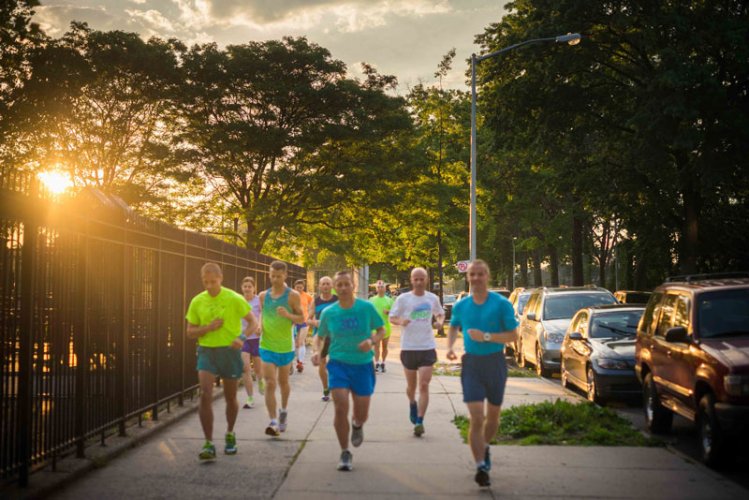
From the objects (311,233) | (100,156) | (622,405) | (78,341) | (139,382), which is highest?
(100,156)

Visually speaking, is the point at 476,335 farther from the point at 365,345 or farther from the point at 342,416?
the point at 342,416

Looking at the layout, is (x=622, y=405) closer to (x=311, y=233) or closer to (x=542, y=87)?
(x=542, y=87)

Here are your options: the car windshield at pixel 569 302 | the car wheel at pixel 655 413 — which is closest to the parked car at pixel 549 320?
the car windshield at pixel 569 302

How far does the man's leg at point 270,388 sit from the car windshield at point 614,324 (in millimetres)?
6164

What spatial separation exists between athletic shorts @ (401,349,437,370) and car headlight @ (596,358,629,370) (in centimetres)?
360

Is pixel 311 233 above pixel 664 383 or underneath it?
above

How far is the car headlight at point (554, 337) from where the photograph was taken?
56.1ft

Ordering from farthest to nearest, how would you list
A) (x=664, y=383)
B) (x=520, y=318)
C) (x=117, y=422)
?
(x=520, y=318) → (x=664, y=383) → (x=117, y=422)

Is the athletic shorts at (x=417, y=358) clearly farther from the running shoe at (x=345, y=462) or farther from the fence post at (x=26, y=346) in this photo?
the fence post at (x=26, y=346)

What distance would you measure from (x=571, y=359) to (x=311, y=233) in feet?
72.1

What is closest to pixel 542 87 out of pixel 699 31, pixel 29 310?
pixel 699 31

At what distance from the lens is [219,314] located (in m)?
8.32

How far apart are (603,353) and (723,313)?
3.93 meters

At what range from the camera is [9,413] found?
636cm
